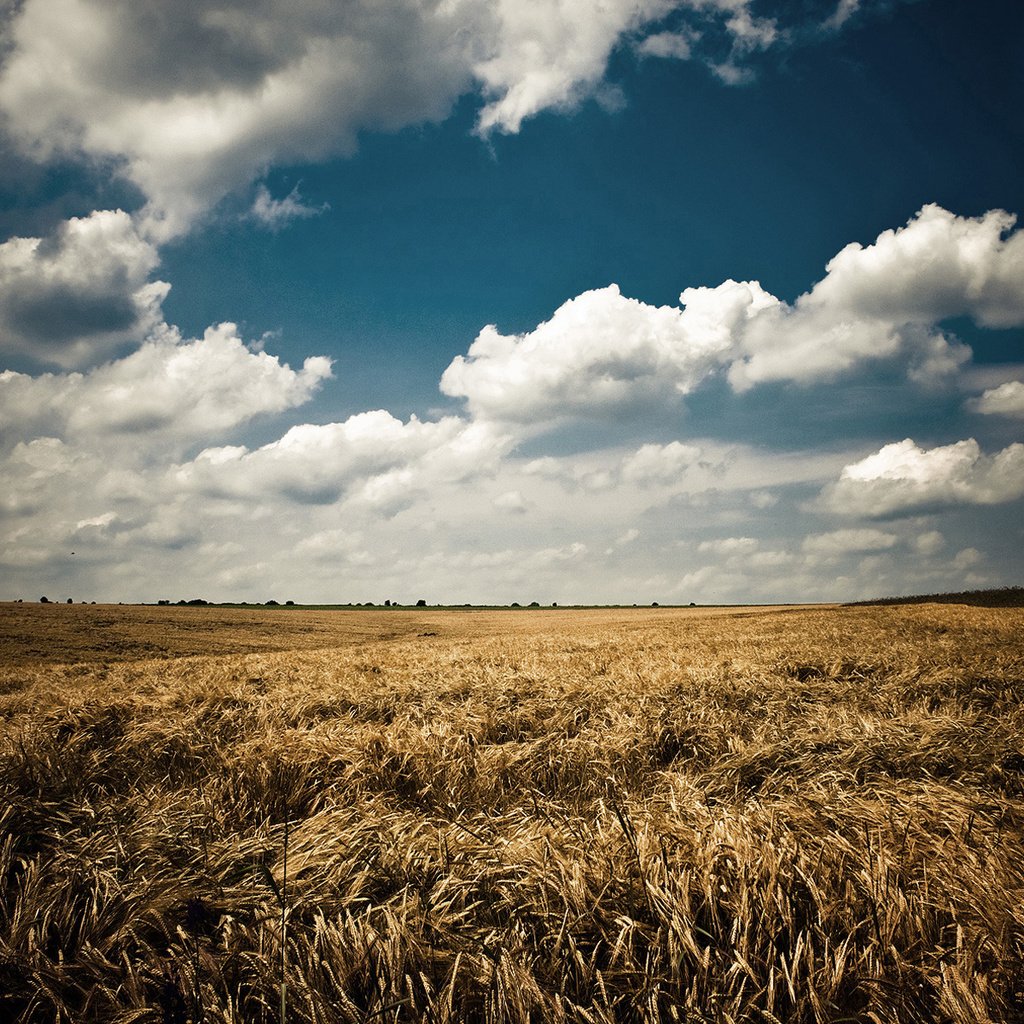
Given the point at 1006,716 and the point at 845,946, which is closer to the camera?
the point at 845,946

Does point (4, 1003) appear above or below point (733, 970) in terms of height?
below

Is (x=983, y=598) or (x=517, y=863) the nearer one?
(x=517, y=863)

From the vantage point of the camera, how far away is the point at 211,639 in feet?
103

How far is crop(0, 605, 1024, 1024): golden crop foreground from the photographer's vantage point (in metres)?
1.95

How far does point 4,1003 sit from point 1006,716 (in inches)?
339

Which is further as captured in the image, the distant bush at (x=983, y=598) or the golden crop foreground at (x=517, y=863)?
the distant bush at (x=983, y=598)

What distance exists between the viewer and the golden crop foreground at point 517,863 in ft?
6.40

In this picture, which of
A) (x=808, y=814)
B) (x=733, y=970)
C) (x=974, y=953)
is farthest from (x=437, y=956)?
(x=808, y=814)

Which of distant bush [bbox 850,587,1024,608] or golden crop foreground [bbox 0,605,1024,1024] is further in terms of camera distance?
distant bush [bbox 850,587,1024,608]

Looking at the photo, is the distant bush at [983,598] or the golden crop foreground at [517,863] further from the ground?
Answer: the golden crop foreground at [517,863]

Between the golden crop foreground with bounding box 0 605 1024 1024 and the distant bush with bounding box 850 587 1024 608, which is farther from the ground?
the golden crop foreground with bounding box 0 605 1024 1024

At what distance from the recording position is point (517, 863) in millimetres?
2824

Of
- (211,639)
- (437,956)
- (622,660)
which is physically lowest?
(211,639)

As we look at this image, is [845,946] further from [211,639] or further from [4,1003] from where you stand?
[211,639]
